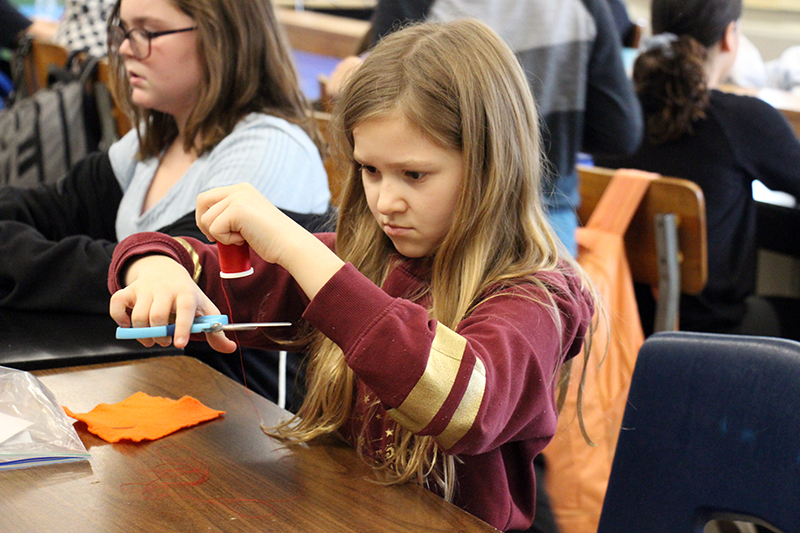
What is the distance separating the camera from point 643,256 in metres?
2.11

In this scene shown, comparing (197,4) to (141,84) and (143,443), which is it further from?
(143,443)

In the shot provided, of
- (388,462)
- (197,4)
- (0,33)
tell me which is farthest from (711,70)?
(0,33)

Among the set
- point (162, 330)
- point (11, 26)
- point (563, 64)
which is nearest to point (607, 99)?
point (563, 64)

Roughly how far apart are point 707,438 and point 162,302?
0.61 m

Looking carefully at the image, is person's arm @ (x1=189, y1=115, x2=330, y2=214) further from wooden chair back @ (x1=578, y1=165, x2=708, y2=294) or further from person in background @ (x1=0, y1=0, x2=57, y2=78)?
person in background @ (x1=0, y1=0, x2=57, y2=78)

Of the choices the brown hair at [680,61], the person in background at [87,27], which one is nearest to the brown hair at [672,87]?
the brown hair at [680,61]

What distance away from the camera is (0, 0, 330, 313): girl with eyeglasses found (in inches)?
56.0

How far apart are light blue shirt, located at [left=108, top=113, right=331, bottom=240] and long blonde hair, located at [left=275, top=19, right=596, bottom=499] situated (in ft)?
1.38

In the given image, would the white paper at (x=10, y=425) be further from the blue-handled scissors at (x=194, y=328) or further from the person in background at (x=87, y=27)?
the person in background at (x=87, y=27)

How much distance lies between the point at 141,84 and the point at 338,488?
1.01 m

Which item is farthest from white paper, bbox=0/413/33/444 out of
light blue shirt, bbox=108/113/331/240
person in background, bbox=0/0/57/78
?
person in background, bbox=0/0/57/78

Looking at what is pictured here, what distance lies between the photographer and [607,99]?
69.4 inches

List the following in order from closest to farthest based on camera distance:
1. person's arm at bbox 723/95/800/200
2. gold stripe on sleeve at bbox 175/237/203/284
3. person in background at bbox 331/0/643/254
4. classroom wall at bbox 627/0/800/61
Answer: gold stripe on sleeve at bbox 175/237/203/284 → person in background at bbox 331/0/643/254 → person's arm at bbox 723/95/800/200 → classroom wall at bbox 627/0/800/61

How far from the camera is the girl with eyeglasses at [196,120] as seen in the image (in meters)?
1.42
